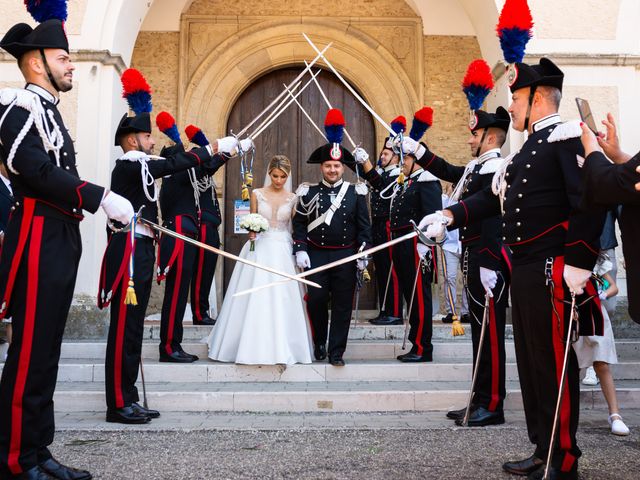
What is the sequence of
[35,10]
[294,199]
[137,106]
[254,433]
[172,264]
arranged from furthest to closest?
[294,199] → [172,264] → [137,106] → [254,433] → [35,10]

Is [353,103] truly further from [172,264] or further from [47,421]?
[47,421]

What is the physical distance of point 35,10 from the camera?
3498 millimetres

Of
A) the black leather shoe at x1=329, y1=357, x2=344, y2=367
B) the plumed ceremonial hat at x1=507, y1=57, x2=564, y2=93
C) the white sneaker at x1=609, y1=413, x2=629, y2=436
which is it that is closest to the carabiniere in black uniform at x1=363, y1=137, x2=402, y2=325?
the black leather shoe at x1=329, y1=357, x2=344, y2=367

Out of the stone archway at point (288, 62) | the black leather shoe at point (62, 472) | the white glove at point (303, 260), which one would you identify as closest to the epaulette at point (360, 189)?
the white glove at point (303, 260)

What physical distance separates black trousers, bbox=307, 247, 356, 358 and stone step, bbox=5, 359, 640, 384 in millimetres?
198

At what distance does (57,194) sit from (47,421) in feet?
3.76

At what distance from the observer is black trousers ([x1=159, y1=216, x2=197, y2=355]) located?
5.34m

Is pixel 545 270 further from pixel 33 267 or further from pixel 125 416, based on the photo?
pixel 125 416

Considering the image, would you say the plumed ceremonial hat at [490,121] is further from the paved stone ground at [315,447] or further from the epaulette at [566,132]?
the paved stone ground at [315,447]

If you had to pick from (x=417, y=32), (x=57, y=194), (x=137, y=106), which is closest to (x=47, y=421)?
(x=57, y=194)

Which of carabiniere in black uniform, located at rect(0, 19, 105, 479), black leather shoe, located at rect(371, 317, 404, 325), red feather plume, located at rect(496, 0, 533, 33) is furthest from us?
black leather shoe, located at rect(371, 317, 404, 325)

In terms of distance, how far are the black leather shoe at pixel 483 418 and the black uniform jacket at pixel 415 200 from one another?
2.39 metres

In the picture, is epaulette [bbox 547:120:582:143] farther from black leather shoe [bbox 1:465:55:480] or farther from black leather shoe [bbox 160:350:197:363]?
black leather shoe [bbox 160:350:197:363]

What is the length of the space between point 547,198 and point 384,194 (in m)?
4.01
